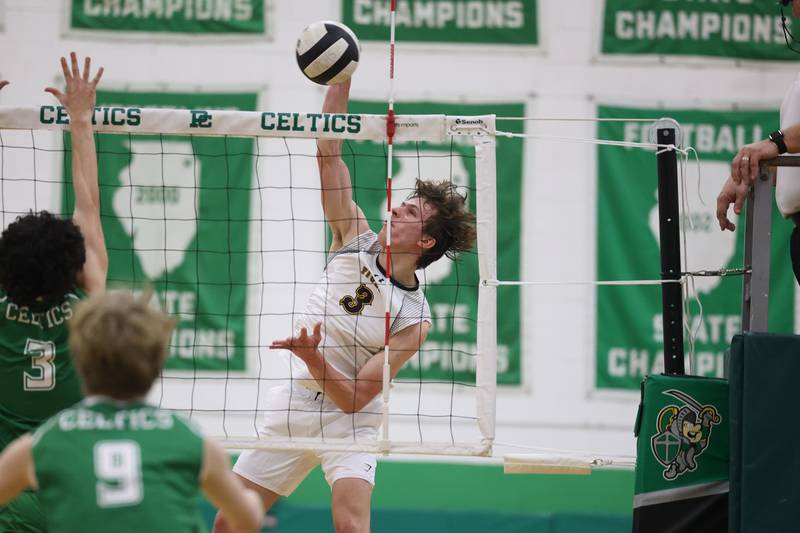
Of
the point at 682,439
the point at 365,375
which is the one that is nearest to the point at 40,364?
the point at 365,375

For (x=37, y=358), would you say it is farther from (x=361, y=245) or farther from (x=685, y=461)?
(x=685, y=461)

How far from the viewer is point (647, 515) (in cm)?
387

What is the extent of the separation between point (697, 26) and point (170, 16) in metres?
4.11

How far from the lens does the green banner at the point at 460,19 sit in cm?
772

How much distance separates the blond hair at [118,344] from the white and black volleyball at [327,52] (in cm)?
237

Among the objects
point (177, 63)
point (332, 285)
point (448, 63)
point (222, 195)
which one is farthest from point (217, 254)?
point (332, 285)

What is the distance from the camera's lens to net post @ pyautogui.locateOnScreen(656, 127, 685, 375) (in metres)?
4.15

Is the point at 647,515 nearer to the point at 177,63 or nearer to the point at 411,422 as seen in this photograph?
the point at 411,422

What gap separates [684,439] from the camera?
3.87 m

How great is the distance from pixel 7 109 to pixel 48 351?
1.58 m

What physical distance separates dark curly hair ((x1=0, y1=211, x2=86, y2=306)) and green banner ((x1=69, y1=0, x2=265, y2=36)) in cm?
498

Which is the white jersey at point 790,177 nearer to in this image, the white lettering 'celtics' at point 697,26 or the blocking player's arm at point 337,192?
the blocking player's arm at point 337,192

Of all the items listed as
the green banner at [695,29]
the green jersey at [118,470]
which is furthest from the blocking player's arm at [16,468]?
the green banner at [695,29]

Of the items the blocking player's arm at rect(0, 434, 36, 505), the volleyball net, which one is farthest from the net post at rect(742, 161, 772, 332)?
the volleyball net
